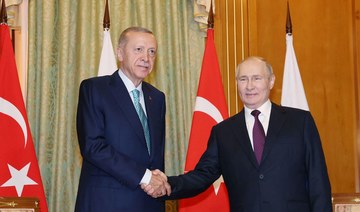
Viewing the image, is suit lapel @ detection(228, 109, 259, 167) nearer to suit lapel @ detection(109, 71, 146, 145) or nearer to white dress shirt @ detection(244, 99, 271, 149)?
white dress shirt @ detection(244, 99, 271, 149)

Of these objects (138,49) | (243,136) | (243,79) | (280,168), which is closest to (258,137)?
(243,136)

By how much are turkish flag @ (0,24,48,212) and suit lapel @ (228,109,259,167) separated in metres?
1.81

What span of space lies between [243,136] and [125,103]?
0.74 m

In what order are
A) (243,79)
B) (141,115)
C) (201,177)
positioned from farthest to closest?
(201,177) → (141,115) → (243,79)

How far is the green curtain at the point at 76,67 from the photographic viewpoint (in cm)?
490

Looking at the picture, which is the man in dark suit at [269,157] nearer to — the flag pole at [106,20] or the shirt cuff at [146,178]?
the shirt cuff at [146,178]

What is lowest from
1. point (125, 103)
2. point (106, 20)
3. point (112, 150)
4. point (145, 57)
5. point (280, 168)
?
point (280, 168)

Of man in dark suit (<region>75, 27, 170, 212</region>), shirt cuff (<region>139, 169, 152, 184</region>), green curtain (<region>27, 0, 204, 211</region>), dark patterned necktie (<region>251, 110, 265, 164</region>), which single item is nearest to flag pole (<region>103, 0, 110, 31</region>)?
green curtain (<region>27, 0, 204, 211</region>)

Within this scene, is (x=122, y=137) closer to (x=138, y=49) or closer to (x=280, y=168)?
(x=138, y=49)

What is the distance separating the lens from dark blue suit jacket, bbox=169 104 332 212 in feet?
9.95

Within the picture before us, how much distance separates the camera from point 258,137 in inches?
125

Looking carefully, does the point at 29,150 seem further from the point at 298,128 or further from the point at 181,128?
the point at 298,128

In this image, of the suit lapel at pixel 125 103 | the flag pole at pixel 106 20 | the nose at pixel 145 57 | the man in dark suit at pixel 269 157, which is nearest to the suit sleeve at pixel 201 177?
the man in dark suit at pixel 269 157

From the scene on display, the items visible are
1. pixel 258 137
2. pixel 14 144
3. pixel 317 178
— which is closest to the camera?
pixel 317 178
